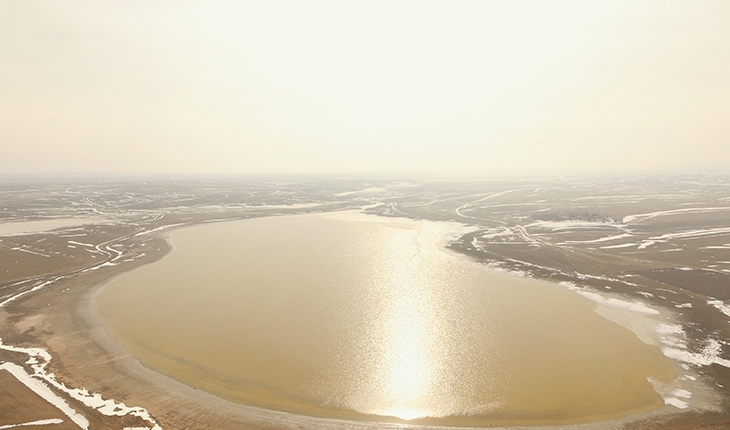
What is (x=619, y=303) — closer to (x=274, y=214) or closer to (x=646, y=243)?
(x=646, y=243)

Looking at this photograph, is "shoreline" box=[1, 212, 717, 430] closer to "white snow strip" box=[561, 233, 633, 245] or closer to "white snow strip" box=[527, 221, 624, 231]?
"white snow strip" box=[561, 233, 633, 245]

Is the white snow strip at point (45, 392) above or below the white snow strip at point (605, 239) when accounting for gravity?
below

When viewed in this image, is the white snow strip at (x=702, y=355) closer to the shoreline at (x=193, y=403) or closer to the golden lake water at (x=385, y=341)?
the shoreline at (x=193, y=403)

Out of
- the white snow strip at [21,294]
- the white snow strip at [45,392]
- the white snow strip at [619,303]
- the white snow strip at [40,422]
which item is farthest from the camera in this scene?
the white snow strip at [21,294]

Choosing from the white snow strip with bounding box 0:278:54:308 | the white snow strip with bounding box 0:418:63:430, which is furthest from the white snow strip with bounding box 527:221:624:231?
the white snow strip with bounding box 0:278:54:308

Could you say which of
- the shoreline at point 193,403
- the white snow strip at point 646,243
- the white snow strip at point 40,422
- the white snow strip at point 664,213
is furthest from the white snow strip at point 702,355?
the white snow strip at point 664,213

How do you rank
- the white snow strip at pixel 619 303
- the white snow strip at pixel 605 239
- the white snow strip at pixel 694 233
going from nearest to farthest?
the white snow strip at pixel 619 303 → the white snow strip at pixel 605 239 → the white snow strip at pixel 694 233
